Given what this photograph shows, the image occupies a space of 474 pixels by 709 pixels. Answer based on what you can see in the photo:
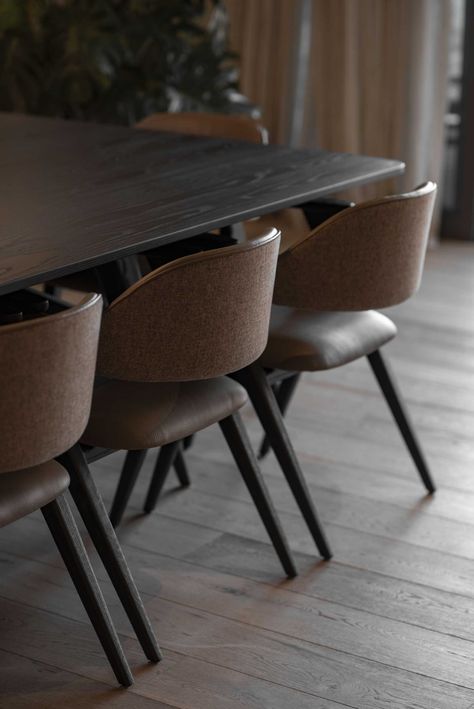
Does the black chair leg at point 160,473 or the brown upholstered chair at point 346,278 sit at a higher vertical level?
the brown upholstered chair at point 346,278

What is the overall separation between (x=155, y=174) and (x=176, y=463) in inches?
29.5

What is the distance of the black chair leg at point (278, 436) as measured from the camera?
242 centimetres

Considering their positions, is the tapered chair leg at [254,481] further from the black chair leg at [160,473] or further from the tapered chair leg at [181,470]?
the tapered chair leg at [181,470]

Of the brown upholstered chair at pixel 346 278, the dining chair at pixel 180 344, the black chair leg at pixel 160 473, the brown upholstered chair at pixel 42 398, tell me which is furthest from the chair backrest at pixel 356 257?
the brown upholstered chair at pixel 42 398

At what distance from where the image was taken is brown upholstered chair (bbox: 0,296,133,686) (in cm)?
159

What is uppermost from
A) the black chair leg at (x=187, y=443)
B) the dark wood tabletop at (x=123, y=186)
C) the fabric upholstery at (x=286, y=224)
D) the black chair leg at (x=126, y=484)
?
the dark wood tabletop at (x=123, y=186)

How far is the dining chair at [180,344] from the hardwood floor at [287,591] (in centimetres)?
41

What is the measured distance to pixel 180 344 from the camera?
1955 millimetres

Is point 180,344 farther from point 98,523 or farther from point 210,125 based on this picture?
point 210,125

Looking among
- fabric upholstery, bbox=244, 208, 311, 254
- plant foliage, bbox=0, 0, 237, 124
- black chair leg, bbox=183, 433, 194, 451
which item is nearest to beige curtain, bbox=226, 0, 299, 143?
fabric upholstery, bbox=244, 208, 311, 254

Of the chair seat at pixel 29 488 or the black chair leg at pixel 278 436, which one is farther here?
the black chair leg at pixel 278 436

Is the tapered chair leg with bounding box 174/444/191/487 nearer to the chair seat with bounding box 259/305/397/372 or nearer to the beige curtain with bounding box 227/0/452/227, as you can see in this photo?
the chair seat with bounding box 259/305/397/372

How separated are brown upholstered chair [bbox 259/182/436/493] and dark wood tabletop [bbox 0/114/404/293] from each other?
5.8 inches

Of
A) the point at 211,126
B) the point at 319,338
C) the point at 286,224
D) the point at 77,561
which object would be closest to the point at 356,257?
the point at 319,338
